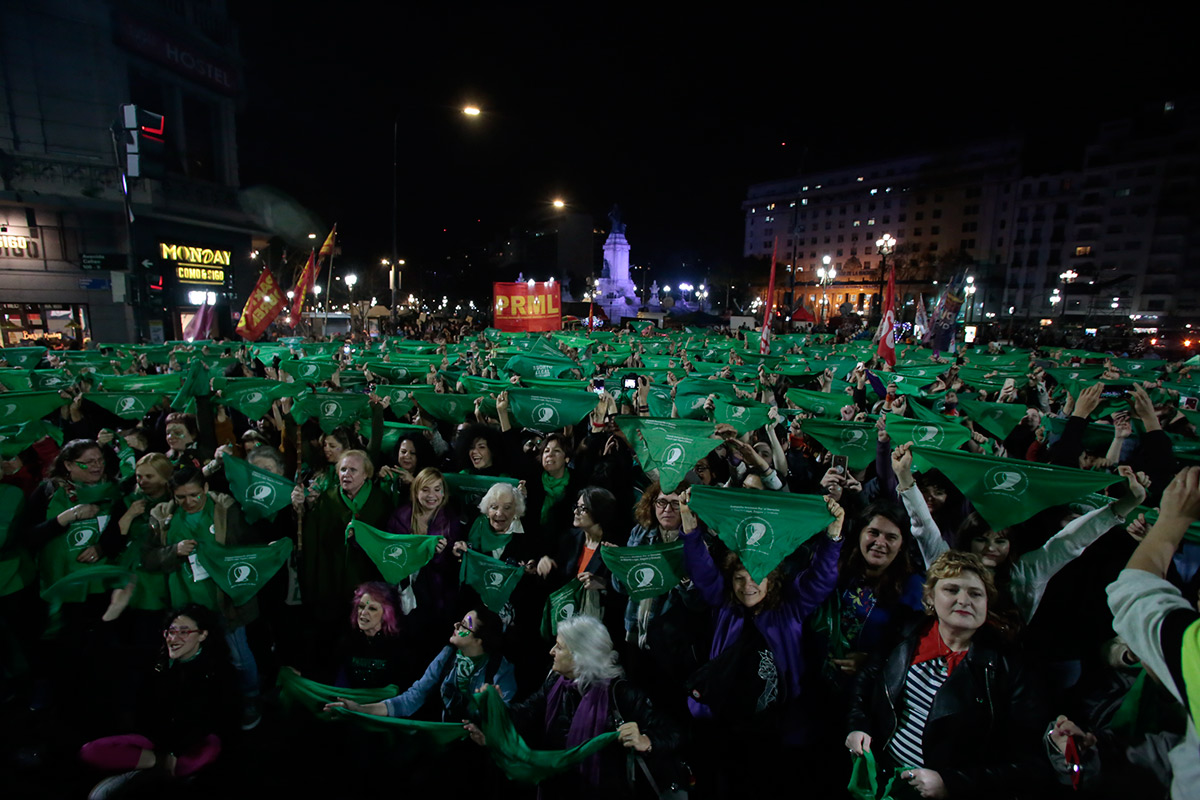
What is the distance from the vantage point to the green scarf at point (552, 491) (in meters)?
5.67

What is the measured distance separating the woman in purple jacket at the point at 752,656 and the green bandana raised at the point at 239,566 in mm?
3110

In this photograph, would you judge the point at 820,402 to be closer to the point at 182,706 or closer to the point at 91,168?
the point at 182,706

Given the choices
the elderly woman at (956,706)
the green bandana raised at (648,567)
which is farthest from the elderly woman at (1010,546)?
the green bandana raised at (648,567)

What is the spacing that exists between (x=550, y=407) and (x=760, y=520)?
3.64 meters

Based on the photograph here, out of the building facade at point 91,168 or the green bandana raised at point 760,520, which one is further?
the building facade at point 91,168

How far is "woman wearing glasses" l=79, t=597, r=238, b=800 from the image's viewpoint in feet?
11.2

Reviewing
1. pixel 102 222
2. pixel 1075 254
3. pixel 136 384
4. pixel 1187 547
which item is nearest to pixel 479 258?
pixel 102 222

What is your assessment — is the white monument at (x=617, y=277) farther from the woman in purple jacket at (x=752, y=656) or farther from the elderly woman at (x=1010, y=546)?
the woman in purple jacket at (x=752, y=656)

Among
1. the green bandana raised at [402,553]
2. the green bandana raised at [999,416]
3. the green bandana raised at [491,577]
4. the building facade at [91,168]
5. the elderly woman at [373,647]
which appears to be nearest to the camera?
the elderly woman at [373,647]

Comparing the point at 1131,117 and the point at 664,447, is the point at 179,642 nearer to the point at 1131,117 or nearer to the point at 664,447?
the point at 664,447

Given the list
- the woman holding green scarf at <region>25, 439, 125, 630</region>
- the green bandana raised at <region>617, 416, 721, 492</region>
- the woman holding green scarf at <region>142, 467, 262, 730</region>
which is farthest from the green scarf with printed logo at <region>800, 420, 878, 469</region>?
the woman holding green scarf at <region>25, 439, 125, 630</region>

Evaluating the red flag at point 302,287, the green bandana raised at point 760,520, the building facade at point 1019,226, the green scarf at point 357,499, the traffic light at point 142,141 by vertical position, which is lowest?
the green scarf at point 357,499

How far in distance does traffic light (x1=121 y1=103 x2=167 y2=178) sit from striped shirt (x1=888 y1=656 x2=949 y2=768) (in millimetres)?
15368

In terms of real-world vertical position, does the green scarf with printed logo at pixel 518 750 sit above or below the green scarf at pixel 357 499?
below
